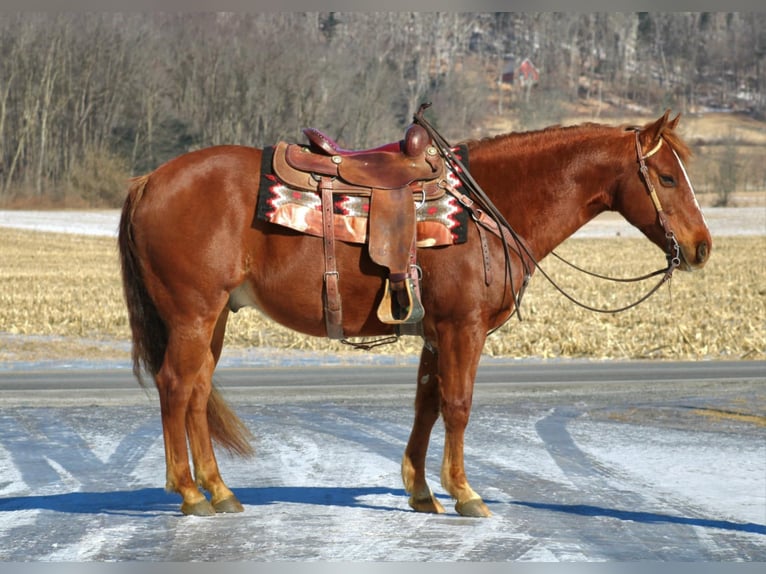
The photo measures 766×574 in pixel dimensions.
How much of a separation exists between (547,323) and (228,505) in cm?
1146

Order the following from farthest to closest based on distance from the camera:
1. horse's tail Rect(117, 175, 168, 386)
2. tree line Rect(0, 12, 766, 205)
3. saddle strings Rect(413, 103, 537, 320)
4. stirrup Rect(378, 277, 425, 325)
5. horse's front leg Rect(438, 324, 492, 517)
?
tree line Rect(0, 12, 766, 205) → horse's tail Rect(117, 175, 168, 386) → saddle strings Rect(413, 103, 537, 320) → horse's front leg Rect(438, 324, 492, 517) → stirrup Rect(378, 277, 425, 325)

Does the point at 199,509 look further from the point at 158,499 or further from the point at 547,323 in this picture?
the point at 547,323

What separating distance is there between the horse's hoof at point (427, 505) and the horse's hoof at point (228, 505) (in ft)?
3.38

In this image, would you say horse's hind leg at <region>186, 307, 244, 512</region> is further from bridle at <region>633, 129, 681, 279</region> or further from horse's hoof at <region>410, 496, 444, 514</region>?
bridle at <region>633, 129, 681, 279</region>

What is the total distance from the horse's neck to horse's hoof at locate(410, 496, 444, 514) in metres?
1.61

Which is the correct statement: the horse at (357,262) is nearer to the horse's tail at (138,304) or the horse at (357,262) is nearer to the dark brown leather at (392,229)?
the horse's tail at (138,304)

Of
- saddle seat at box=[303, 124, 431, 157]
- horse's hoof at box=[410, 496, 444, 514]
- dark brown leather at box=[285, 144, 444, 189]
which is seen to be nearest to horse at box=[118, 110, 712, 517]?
horse's hoof at box=[410, 496, 444, 514]

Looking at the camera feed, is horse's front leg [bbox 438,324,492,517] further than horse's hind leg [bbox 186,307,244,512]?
No

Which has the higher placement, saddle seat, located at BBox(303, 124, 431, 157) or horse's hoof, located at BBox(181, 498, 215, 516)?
saddle seat, located at BBox(303, 124, 431, 157)

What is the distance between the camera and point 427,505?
7137 millimetres

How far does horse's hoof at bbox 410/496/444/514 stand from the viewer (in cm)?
713

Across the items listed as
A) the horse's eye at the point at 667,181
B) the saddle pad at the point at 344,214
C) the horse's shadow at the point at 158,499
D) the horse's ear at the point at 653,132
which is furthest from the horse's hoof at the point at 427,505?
the horse's ear at the point at 653,132

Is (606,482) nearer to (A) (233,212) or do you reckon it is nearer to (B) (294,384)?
(A) (233,212)

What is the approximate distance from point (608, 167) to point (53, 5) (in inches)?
131
